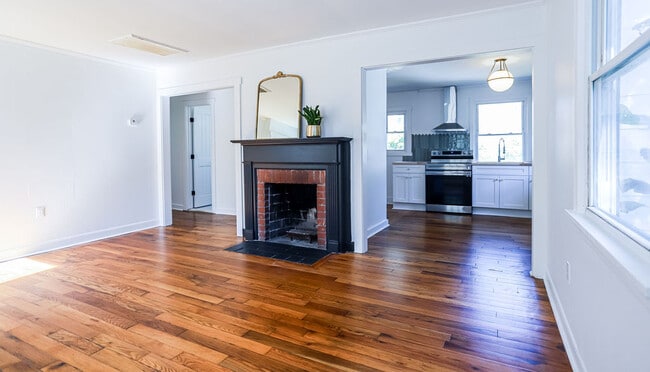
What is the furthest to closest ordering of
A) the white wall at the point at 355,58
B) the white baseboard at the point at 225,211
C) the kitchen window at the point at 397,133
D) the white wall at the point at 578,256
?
the kitchen window at the point at 397,133 → the white baseboard at the point at 225,211 → the white wall at the point at 355,58 → the white wall at the point at 578,256

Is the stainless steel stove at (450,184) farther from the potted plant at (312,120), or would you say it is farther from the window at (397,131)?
the potted plant at (312,120)

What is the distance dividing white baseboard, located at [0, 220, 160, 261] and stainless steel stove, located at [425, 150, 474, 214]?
15.4 ft

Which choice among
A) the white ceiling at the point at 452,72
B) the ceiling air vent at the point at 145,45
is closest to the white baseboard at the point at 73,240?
the ceiling air vent at the point at 145,45

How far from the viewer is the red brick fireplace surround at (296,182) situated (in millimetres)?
4205

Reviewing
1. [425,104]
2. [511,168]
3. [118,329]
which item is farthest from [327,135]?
[425,104]

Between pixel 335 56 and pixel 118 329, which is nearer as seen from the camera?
pixel 118 329

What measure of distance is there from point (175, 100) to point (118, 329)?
5.82 meters

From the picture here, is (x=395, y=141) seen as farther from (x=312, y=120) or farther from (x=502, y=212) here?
(x=312, y=120)

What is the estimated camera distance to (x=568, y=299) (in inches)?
81.7

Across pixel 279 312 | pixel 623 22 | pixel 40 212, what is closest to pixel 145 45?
pixel 40 212

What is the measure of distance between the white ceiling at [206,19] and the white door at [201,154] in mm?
3130

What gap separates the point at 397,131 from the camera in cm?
808

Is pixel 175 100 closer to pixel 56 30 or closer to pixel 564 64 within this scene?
pixel 56 30

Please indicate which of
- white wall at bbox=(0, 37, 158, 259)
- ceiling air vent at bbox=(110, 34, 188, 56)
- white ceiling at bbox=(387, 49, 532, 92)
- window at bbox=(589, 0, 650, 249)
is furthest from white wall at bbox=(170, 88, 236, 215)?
window at bbox=(589, 0, 650, 249)
